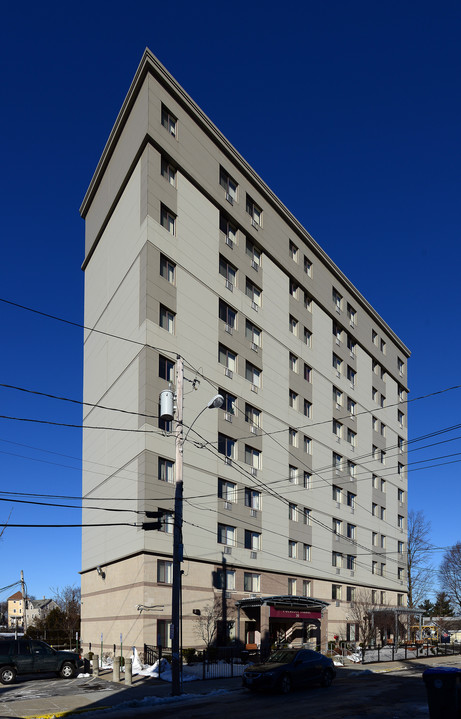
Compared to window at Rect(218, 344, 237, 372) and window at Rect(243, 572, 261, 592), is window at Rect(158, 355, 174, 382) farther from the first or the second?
window at Rect(243, 572, 261, 592)

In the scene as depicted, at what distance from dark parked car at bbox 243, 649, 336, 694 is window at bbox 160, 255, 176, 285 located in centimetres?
2246

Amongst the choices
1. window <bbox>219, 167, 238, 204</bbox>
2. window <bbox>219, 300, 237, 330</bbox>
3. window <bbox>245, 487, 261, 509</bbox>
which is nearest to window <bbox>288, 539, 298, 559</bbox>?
window <bbox>245, 487, 261, 509</bbox>

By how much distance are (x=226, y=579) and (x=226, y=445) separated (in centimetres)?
814

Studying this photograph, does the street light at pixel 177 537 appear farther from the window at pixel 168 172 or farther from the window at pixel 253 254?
the window at pixel 253 254

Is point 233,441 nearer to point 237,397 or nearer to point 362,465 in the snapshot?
point 237,397

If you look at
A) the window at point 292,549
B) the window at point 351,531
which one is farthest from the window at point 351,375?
the window at point 292,549

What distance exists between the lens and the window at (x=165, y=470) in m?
37.9

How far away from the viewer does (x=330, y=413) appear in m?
58.6

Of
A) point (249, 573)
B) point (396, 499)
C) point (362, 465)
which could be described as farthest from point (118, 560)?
point (396, 499)

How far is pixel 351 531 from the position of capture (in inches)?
2357

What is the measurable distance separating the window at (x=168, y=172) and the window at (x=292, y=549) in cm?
2639

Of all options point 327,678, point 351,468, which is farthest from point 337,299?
point 327,678

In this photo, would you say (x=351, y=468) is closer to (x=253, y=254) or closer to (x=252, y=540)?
(x=252, y=540)

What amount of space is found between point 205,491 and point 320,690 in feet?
54.0
